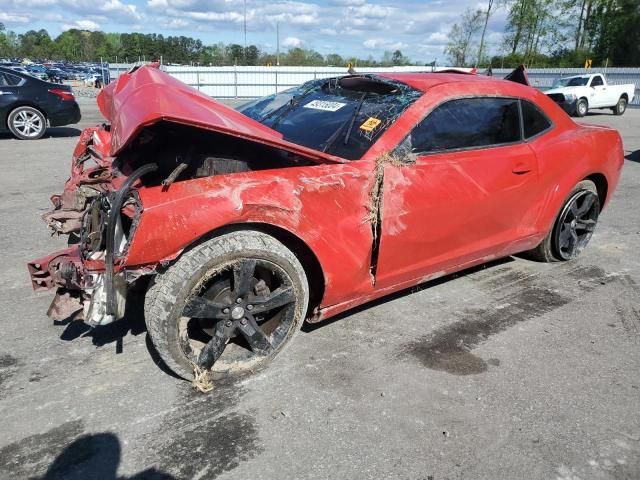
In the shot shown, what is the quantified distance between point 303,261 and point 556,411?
154 centimetres

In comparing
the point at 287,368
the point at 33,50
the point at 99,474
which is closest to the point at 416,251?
the point at 287,368

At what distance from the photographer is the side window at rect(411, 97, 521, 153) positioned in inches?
124

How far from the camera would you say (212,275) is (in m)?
2.46

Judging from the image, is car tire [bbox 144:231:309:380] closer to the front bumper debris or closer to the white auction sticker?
the front bumper debris

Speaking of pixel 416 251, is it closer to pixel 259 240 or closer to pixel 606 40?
pixel 259 240

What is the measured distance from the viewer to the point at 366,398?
2.61 metres

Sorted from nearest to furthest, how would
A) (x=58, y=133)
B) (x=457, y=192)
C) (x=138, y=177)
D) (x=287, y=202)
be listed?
(x=138, y=177), (x=287, y=202), (x=457, y=192), (x=58, y=133)

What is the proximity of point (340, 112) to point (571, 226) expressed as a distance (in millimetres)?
2455

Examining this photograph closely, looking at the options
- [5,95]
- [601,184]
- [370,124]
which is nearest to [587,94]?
[601,184]

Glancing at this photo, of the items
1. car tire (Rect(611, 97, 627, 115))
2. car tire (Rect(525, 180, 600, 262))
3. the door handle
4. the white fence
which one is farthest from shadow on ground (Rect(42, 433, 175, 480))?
Result: the white fence

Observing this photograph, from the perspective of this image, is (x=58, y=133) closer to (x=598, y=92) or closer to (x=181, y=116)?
(x=181, y=116)

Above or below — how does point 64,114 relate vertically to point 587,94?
below

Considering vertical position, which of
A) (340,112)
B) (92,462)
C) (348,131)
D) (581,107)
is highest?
(340,112)

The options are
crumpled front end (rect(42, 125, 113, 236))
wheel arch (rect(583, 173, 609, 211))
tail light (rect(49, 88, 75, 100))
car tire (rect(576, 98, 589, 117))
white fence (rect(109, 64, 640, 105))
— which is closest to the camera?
crumpled front end (rect(42, 125, 113, 236))
